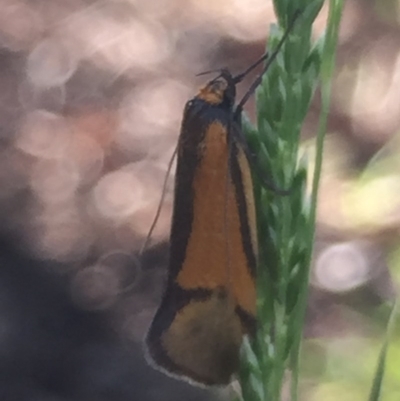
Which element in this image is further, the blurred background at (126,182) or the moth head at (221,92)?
the blurred background at (126,182)

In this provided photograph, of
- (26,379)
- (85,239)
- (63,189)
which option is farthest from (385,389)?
(63,189)

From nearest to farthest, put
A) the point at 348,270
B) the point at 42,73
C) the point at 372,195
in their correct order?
the point at 372,195 → the point at 348,270 → the point at 42,73

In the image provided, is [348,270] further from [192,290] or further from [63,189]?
[192,290]

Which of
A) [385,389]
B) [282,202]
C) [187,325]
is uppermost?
[282,202]

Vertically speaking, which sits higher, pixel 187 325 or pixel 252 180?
pixel 252 180

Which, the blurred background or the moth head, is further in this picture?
the blurred background

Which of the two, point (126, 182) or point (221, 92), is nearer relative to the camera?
point (221, 92)

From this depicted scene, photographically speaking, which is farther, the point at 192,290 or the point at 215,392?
the point at 215,392

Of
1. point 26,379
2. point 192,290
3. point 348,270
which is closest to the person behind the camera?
point 192,290
